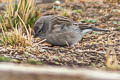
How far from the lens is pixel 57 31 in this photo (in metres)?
6.06

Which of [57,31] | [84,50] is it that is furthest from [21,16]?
[84,50]

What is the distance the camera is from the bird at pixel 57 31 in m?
6.02

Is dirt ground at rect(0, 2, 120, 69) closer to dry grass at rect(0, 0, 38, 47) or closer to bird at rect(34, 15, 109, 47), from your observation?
bird at rect(34, 15, 109, 47)

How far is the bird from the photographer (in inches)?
237

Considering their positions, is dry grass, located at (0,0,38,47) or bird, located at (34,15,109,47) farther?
dry grass, located at (0,0,38,47)

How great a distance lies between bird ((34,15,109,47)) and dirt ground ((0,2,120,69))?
124 millimetres

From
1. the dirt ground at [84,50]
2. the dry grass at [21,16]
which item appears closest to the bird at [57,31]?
the dirt ground at [84,50]

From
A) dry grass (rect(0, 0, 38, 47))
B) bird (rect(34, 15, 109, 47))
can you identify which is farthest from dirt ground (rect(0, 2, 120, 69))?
dry grass (rect(0, 0, 38, 47))

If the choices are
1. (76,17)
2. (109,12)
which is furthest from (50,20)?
(109,12)

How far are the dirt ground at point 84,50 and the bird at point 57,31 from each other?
0.12m

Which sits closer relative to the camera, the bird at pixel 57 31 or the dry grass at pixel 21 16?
the bird at pixel 57 31

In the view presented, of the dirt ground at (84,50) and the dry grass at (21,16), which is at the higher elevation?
the dry grass at (21,16)

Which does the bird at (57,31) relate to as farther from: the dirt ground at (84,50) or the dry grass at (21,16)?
the dry grass at (21,16)

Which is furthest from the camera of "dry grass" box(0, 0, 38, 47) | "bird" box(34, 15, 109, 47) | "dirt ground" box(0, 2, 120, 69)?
"dry grass" box(0, 0, 38, 47)
